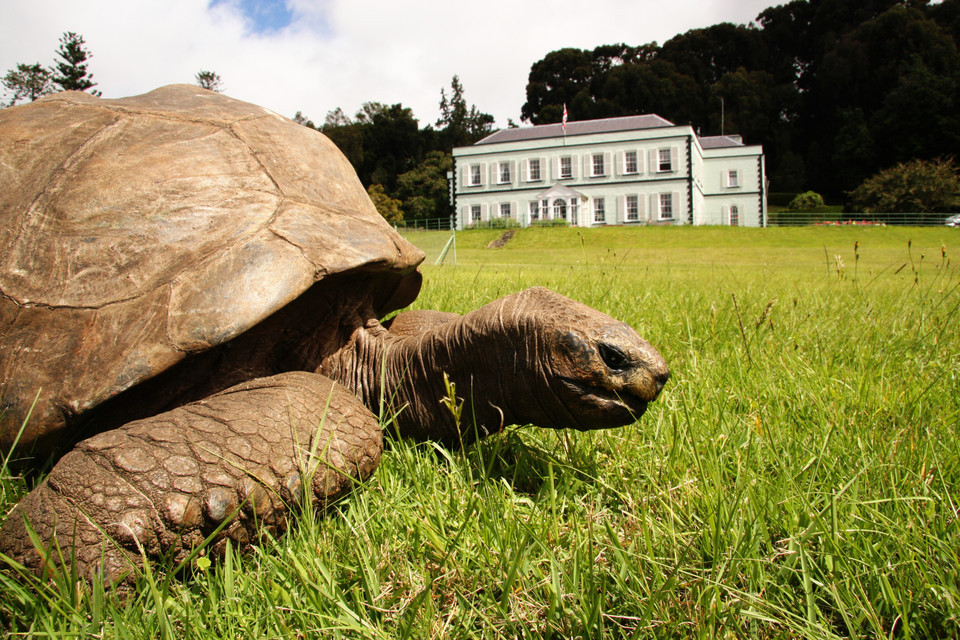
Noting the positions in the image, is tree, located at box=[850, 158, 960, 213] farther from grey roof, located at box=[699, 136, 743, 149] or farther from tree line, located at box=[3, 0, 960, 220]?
grey roof, located at box=[699, 136, 743, 149]

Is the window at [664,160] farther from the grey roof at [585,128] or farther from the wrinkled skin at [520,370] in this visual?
the wrinkled skin at [520,370]

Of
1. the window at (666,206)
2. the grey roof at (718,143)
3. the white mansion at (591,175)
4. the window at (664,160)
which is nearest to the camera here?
the window at (664,160)

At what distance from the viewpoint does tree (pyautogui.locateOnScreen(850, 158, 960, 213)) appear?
35938 mm

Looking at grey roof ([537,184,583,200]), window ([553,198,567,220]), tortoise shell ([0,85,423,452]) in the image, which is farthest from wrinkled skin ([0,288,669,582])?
grey roof ([537,184,583,200])

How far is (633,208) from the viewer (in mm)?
39031

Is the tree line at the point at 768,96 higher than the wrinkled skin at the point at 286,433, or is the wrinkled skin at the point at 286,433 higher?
the tree line at the point at 768,96

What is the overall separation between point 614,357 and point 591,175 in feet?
130

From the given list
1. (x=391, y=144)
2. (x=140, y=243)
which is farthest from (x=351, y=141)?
(x=140, y=243)

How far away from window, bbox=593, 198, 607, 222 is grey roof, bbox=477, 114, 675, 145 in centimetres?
450

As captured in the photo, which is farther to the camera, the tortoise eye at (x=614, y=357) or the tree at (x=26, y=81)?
the tree at (x=26, y=81)

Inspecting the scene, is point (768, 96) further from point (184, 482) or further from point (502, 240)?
point (184, 482)

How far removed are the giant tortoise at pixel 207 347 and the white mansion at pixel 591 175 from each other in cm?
3563

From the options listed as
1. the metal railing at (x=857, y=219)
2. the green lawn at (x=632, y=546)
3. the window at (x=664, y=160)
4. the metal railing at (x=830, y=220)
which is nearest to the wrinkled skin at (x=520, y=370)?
the green lawn at (x=632, y=546)

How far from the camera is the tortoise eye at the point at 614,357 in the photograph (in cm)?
141
